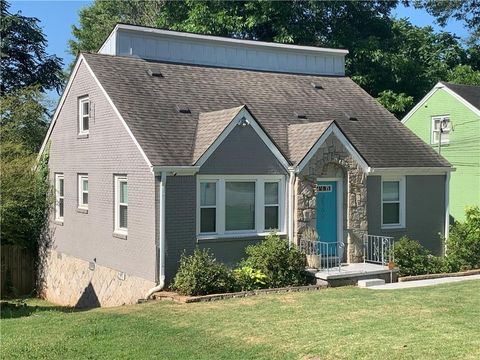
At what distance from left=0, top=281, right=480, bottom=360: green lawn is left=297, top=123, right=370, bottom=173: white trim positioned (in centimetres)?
428

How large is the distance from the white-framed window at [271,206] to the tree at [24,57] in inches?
877

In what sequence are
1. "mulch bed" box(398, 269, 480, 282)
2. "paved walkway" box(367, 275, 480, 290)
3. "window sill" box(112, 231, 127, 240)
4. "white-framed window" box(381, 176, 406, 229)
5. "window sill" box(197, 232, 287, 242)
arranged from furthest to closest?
"white-framed window" box(381, 176, 406, 229) < "window sill" box(112, 231, 127, 240) < "mulch bed" box(398, 269, 480, 282) < "window sill" box(197, 232, 287, 242) < "paved walkway" box(367, 275, 480, 290)

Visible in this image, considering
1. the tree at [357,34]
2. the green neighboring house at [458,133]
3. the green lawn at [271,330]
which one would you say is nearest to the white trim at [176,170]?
the green lawn at [271,330]

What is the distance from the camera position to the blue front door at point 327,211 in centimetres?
1666

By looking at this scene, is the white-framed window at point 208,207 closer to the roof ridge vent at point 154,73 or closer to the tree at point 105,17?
the roof ridge vent at point 154,73

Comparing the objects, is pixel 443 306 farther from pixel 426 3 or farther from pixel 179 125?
pixel 426 3

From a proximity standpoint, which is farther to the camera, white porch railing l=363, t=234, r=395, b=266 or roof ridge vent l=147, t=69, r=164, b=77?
roof ridge vent l=147, t=69, r=164, b=77

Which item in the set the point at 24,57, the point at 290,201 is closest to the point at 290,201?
the point at 290,201

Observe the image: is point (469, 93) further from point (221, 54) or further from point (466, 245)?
point (221, 54)

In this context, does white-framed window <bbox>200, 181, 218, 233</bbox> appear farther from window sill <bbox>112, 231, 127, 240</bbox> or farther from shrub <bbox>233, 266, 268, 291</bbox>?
window sill <bbox>112, 231, 127, 240</bbox>

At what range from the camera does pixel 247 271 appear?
14.1m

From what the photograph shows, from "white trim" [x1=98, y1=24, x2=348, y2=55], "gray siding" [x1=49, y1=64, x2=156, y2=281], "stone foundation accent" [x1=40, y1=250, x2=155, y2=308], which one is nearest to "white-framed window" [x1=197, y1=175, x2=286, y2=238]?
"gray siding" [x1=49, y1=64, x2=156, y2=281]

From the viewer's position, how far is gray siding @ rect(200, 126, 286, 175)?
15.0 metres

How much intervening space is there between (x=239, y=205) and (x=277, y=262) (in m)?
1.96
